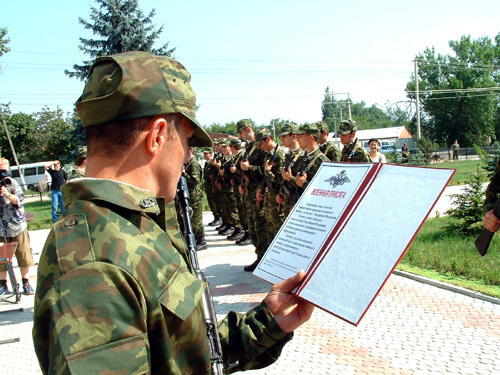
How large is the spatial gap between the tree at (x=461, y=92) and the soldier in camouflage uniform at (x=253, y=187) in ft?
151

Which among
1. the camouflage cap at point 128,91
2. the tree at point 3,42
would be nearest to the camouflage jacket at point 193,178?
the camouflage cap at point 128,91

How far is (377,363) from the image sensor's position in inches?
152

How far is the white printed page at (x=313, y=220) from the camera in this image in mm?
1617

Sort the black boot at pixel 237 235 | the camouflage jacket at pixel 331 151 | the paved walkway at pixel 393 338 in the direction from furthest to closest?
1. the black boot at pixel 237 235
2. the camouflage jacket at pixel 331 151
3. the paved walkway at pixel 393 338

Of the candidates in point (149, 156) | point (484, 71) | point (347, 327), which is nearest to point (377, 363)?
point (347, 327)


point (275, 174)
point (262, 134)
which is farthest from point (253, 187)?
point (275, 174)

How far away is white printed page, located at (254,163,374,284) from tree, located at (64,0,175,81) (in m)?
20.1

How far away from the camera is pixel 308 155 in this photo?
615cm

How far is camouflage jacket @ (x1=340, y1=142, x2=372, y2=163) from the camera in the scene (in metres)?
7.82

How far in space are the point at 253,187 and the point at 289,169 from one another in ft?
6.46

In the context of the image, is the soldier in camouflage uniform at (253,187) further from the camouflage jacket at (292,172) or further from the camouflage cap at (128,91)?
the camouflage cap at (128,91)

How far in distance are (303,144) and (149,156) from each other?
4929 millimetres

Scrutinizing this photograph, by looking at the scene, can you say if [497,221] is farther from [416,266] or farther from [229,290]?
[229,290]

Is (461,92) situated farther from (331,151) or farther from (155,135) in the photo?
(155,135)
